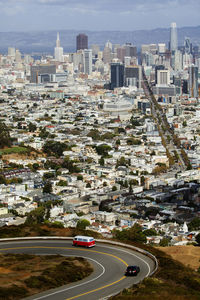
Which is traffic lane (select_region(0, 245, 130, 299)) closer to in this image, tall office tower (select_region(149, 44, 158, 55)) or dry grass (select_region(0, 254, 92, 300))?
dry grass (select_region(0, 254, 92, 300))

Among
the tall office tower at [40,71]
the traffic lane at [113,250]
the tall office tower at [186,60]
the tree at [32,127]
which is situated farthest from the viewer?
→ the tall office tower at [186,60]

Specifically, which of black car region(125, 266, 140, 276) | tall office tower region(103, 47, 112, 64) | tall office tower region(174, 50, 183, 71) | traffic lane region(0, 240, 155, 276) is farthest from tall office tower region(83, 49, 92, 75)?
black car region(125, 266, 140, 276)

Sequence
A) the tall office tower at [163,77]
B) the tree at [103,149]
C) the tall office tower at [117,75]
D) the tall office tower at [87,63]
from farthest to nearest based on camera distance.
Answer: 1. the tall office tower at [87,63]
2. the tall office tower at [163,77]
3. the tall office tower at [117,75]
4. the tree at [103,149]

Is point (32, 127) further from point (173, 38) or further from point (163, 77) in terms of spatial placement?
point (173, 38)

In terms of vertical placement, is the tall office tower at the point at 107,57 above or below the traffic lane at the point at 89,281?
above

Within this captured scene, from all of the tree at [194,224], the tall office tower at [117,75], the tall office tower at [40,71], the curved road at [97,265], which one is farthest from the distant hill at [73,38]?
the curved road at [97,265]

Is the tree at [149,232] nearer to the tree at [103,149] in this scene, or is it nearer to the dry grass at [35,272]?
the dry grass at [35,272]
